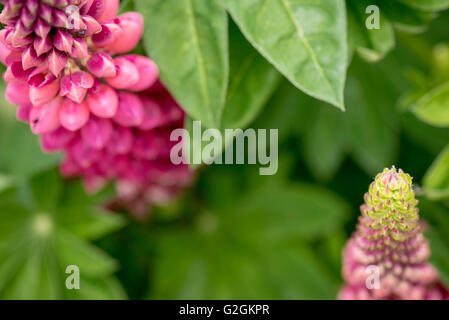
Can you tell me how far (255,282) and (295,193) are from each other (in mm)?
337

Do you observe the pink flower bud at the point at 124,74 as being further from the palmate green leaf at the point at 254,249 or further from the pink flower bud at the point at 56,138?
the palmate green leaf at the point at 254,249

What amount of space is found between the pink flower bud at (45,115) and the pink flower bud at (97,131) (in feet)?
→ 0.30

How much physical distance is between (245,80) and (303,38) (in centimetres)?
23

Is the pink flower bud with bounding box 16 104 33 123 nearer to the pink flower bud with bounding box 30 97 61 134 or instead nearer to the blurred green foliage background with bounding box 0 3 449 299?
the pink flower bud with bounding box 30 97 61 134

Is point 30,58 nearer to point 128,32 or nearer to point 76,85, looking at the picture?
point 76,85

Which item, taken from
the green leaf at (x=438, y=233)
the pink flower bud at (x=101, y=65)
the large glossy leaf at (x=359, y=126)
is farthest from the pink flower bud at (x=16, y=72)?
the large glossy leaf at (x=359, y=126)

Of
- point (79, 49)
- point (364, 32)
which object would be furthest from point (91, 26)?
point (364, 32)

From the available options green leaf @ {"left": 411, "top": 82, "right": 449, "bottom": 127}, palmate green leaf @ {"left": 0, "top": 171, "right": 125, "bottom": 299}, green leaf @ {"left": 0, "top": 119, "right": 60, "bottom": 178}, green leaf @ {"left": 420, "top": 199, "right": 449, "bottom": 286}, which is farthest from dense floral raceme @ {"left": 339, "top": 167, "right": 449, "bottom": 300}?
green leaf @ {"left": 0, "top": 119, "right": 60, "bottom": 178}

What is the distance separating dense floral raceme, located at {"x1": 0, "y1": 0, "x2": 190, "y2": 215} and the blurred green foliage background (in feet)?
1.03

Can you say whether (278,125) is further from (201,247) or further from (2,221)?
(2,221)

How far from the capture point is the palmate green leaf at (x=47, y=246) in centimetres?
163

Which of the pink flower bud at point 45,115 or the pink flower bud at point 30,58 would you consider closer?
the pink flower bud at point 30,58

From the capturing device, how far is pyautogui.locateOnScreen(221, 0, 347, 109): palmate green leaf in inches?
42.6
